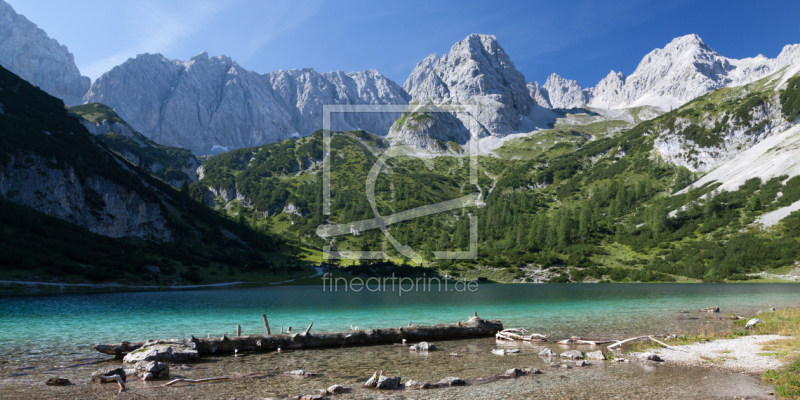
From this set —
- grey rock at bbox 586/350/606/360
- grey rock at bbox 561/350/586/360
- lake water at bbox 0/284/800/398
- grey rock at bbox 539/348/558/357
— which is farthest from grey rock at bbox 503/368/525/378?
grey rock at bbox 586/350/606/360

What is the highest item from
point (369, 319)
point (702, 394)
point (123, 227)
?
point (123, 227)

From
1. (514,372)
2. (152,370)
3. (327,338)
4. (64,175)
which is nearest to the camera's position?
(514,372)

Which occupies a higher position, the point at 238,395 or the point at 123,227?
the point at 123,227

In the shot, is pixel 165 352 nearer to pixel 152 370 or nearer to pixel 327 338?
pixel 152 370

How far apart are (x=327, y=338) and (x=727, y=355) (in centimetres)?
2713

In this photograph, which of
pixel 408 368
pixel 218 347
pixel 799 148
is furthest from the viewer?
pixel 799 148

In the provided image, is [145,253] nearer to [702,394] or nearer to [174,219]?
[174,219]

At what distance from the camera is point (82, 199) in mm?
128750

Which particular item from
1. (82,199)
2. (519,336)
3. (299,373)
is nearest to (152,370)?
(299,373)

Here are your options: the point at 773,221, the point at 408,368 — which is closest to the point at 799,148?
the point at 773,221

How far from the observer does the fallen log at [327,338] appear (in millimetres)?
27156

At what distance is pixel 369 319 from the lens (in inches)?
1921

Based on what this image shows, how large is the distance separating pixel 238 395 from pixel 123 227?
15097 cm

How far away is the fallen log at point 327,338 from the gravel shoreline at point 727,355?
13.8 metres
